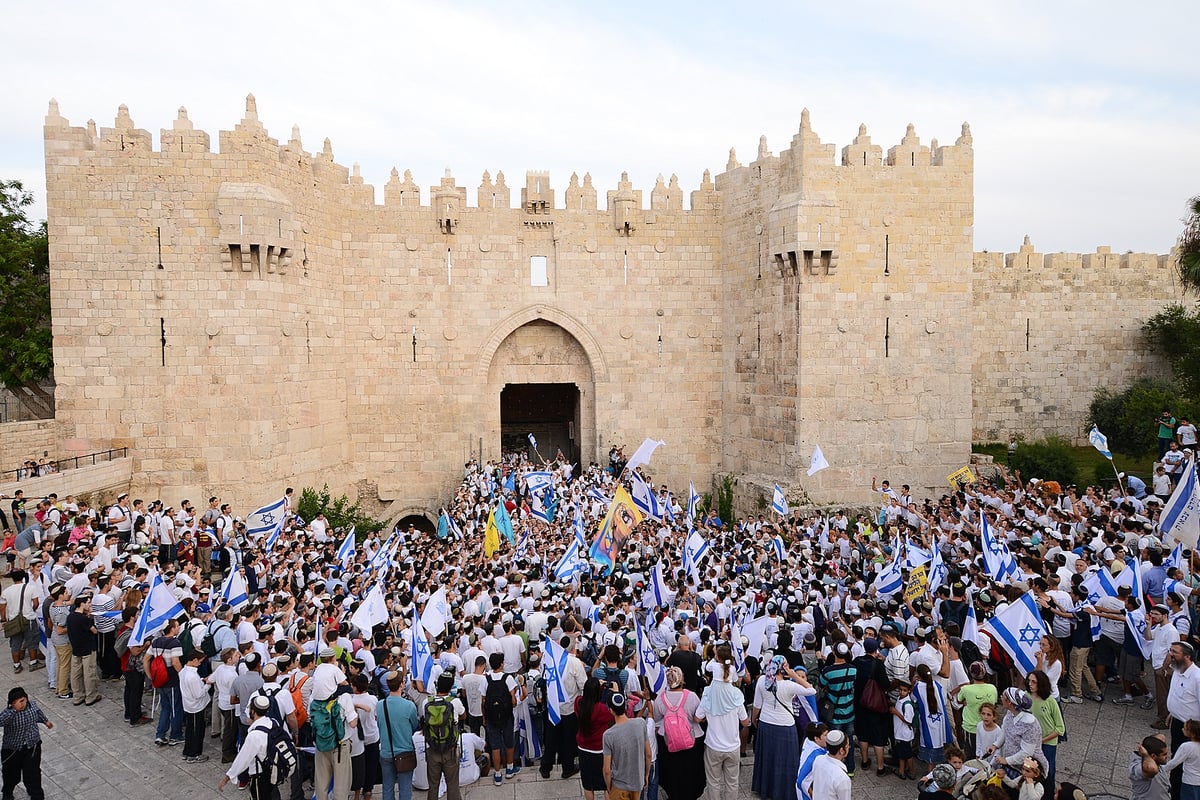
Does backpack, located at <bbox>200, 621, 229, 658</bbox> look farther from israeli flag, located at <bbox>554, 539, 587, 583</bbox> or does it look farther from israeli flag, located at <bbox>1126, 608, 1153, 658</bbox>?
israeli flag, located at <bbox>1126, 608, 1153, 658</bbox>

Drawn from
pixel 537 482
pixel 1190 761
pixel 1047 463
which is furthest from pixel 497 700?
pixel 1047 463

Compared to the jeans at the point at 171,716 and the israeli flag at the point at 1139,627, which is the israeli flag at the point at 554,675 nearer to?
the jeans at the point at 171,716

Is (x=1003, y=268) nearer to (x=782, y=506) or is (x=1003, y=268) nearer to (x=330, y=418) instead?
(x=782, y=506)

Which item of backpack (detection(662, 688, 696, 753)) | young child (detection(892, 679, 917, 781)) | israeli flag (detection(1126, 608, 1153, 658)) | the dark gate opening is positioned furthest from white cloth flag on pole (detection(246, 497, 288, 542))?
the dark gate opening

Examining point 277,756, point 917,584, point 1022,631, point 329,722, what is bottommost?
point 277,756

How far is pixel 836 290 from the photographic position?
19.9m

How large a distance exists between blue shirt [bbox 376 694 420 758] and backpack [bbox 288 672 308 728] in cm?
79

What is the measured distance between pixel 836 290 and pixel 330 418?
13.3 metres

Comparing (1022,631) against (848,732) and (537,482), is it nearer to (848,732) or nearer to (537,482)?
(848,732)

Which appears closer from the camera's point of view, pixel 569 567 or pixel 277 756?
pixel 277 756

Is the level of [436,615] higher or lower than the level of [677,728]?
higher

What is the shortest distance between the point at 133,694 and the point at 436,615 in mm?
3943

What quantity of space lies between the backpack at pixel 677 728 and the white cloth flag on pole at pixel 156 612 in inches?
229

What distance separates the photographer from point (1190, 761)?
6316 millimetres
